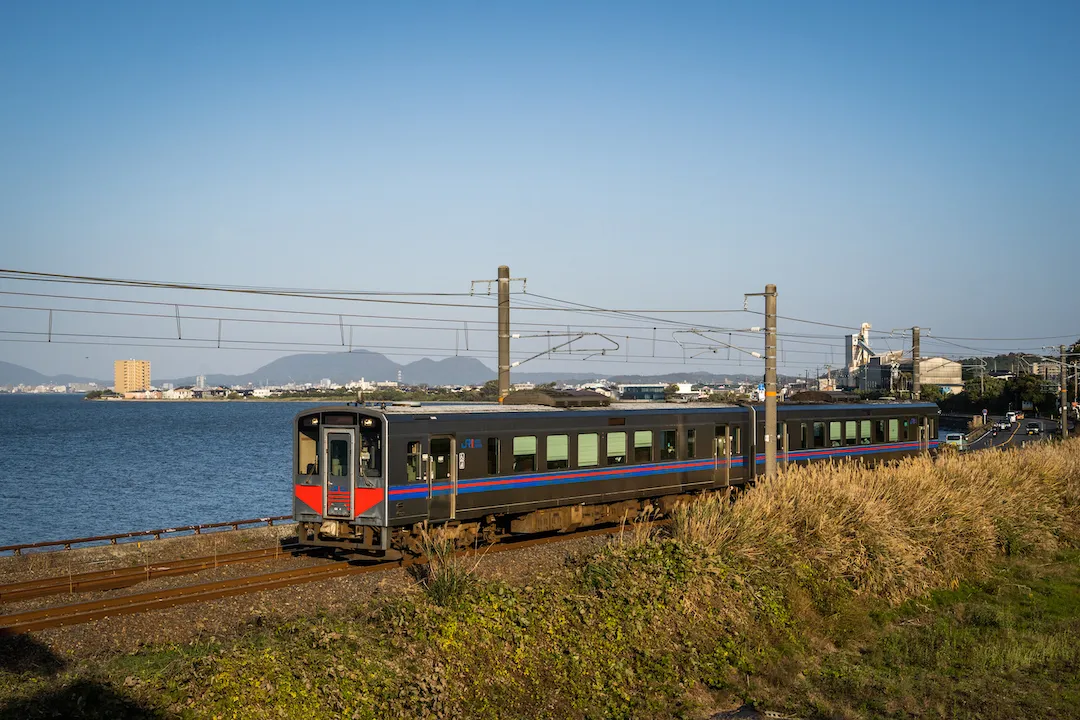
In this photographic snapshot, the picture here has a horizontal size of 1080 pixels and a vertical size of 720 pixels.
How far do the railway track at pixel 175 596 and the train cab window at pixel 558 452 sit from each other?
2.62 meters

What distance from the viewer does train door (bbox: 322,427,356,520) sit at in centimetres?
1738

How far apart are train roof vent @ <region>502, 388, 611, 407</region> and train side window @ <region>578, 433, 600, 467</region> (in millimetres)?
1216

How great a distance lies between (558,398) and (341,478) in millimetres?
6369

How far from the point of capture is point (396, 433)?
56.1ft

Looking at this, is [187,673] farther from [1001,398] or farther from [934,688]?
[1001,398]

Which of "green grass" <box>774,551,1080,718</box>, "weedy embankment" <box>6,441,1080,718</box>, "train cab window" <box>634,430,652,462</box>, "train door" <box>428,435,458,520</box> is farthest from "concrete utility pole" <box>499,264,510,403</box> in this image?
"green grass" <box>774,551,1080,718</box>

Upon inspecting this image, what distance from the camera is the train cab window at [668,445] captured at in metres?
23.2

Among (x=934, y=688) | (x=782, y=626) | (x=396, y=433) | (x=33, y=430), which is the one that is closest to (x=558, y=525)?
(x=396, y=433)

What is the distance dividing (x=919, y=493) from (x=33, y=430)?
390 ft

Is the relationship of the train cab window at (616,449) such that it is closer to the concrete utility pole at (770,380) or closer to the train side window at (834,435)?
the concrete utility pole at (770,380)

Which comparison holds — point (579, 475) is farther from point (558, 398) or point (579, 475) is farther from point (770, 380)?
point (770, 380)

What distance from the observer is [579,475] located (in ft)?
69.0

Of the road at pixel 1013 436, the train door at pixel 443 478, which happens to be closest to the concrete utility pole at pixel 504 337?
the train door at pixel 443 478

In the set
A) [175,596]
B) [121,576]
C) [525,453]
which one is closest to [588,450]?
[525,453]
